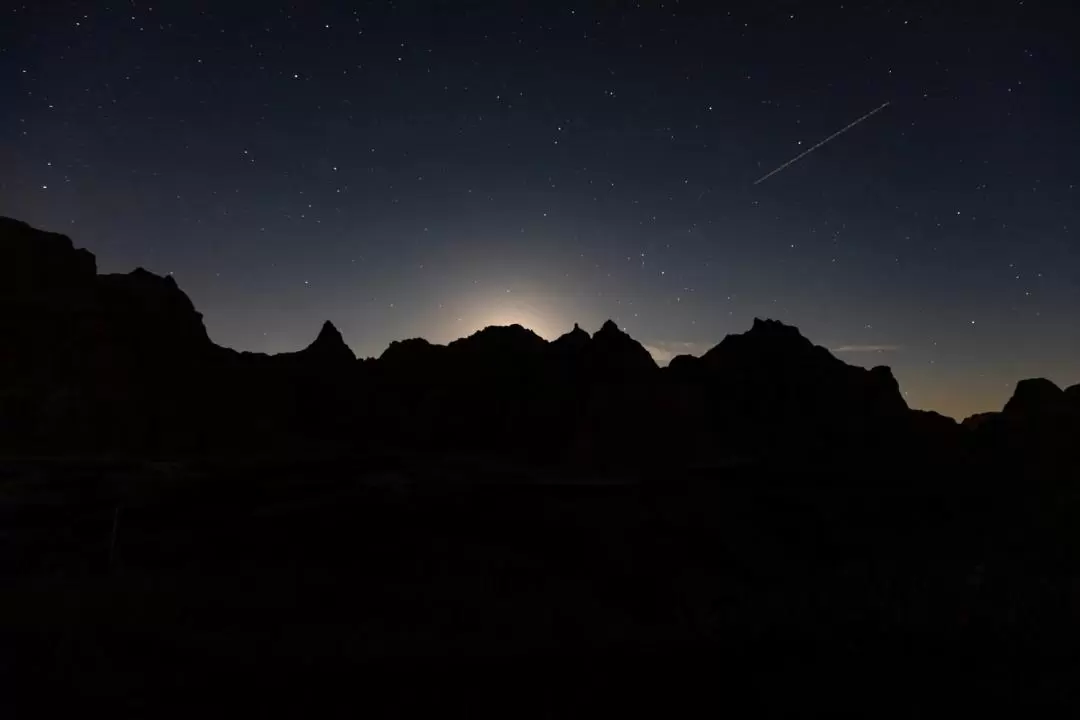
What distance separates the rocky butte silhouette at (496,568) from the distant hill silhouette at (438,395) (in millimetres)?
573

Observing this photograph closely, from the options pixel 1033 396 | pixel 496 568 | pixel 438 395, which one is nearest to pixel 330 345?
pixel 438 395

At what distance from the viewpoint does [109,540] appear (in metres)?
20.6

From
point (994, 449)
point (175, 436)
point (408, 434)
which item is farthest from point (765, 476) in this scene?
point (175, 436)

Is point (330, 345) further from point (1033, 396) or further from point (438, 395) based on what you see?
point (1033, 396)

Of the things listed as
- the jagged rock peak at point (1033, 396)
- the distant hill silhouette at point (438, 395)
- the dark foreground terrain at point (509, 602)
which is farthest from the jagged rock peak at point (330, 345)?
the jagged rock peak at point (1033, 396)

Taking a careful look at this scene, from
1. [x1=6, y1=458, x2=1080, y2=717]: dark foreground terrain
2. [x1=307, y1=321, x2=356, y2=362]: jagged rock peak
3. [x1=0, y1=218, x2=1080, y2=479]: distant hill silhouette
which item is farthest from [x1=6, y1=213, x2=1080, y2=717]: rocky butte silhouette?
[x1=307, y1=321, x2=356, y2=362]: jagged rock peak

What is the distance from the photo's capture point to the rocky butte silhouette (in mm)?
12883

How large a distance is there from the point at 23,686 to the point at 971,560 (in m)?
29.0

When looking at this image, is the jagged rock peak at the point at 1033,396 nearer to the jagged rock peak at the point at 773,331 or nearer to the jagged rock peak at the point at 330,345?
the jagged rock peak at the point at 773,331

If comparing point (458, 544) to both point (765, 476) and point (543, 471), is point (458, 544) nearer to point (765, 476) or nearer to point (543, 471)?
point (765, 476)

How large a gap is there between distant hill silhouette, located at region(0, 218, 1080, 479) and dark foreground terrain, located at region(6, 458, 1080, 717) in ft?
86.3

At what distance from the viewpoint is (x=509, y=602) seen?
671 inches

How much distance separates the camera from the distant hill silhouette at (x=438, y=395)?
180ft

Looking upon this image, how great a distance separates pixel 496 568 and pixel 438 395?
5224 centimetres
